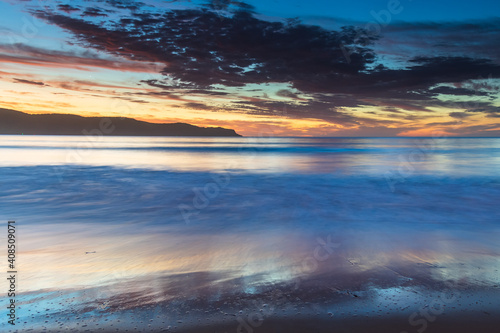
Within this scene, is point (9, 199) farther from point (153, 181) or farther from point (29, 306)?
point (29, 306)

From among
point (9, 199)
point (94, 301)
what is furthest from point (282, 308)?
point (9, 199)

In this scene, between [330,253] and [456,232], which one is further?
[456,232]

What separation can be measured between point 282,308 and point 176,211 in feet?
23.7

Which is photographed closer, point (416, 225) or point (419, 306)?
point (419, 306)

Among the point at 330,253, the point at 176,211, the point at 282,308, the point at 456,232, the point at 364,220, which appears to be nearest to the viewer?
the point at 282,308

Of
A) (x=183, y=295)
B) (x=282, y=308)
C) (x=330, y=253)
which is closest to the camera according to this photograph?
(x=282, y=308)

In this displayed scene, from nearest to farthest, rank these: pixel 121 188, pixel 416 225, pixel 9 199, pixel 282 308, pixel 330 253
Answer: pixel 282 308 → pixel 330 253 → pixel 416 225 → pixel 9 199 → pixel 121 188

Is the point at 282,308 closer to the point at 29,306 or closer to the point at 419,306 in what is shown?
the point at 419,306

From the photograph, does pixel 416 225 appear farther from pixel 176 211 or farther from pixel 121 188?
pixel 121 188

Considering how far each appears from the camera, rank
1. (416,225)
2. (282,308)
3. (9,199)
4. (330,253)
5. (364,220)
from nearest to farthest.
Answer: (282,308), (330,253), (416,225), (364,220), (9,199)

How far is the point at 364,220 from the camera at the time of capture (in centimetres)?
920

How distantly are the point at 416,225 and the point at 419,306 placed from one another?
5.25 m

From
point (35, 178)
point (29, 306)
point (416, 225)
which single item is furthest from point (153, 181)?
point (29, 306)

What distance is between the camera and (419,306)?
3824 millimetres
